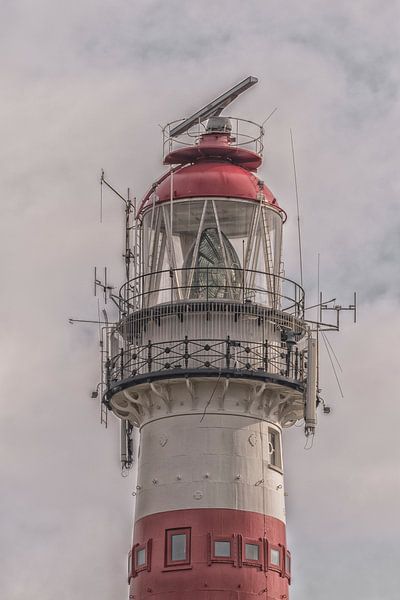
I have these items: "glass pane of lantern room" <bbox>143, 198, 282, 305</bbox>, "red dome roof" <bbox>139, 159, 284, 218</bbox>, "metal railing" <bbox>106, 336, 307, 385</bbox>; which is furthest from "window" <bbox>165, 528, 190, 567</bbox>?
"red dome roof" <bbox>139, 159, 284, 218</bbox>

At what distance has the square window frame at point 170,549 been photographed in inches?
2240

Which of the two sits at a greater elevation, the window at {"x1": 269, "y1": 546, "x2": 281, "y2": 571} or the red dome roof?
the red dome roof

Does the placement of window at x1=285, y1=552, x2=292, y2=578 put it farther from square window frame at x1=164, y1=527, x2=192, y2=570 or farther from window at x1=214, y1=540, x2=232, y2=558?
square window frame at x1=164, y1=527, x2=192, y2=570

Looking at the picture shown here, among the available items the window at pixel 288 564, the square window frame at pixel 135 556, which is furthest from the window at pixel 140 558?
the window at pixel 288 564

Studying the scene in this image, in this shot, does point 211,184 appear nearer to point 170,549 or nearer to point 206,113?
point 206,113

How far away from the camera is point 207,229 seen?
61219 millimetres

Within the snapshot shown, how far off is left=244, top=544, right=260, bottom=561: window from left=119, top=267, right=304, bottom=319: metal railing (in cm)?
818

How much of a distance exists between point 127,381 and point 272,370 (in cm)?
484


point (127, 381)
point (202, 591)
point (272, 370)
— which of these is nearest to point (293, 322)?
point (272, 370)

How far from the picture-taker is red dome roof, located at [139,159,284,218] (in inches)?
2404

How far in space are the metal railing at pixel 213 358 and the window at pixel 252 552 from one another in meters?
5.62

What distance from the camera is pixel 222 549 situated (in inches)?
2240

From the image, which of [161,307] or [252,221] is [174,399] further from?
[252,221]

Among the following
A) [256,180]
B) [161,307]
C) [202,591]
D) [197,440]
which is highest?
[256,180]
